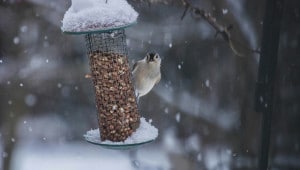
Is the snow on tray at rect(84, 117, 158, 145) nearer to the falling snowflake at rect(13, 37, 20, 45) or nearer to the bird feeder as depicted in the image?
the bird feeder

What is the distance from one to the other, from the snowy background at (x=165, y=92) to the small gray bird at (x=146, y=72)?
5.80 feet

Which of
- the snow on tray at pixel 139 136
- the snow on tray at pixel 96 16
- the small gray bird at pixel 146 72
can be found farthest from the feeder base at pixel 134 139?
the snow on tray at pixel 96 16

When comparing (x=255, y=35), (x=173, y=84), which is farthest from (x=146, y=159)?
(x=255, y=35)

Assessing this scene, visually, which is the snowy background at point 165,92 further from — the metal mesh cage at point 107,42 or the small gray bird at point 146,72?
the metal mesh cage at point 107,42

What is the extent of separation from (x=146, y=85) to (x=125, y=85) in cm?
38

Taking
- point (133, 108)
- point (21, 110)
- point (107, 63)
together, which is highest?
point (107, 63)

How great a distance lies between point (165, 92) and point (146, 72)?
235 cm

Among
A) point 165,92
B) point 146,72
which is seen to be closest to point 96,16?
point 146,72

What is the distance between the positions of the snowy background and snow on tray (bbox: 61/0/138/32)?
2395mm

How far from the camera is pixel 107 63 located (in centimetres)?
248

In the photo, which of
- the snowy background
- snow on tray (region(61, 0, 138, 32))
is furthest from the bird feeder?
the snowy background

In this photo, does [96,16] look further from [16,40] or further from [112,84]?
[16,40]

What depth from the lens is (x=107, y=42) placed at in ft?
8.28

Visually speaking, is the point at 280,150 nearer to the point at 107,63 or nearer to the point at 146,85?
the point at 146,85
